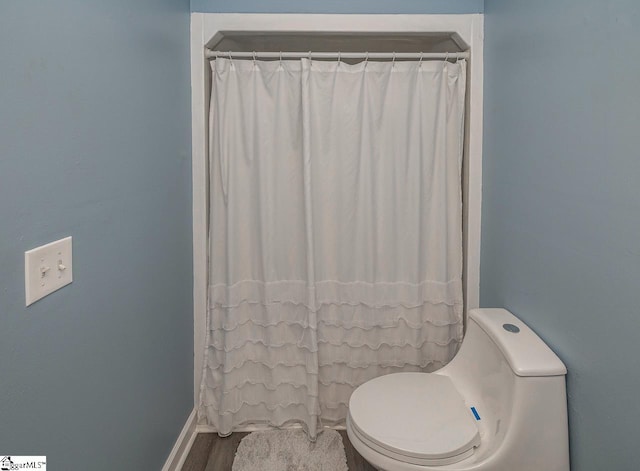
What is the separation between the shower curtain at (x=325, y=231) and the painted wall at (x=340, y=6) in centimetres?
23

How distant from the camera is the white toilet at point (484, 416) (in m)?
1.30

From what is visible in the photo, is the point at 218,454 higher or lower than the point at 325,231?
lower

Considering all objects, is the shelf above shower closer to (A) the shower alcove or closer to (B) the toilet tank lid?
(A) the shower alcove

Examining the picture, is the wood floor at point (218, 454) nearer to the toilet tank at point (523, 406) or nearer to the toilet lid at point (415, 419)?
the toilet lid at point (415, 419)

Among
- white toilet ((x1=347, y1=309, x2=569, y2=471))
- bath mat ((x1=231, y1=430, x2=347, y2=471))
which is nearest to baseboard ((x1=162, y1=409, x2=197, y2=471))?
bath mat ((x1=231, y1=430, x2=347, y2=471))

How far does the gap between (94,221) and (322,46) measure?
1442mm

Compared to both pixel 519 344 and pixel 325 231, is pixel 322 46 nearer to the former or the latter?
pixel 325 231

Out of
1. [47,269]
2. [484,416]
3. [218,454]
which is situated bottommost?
[218,454]

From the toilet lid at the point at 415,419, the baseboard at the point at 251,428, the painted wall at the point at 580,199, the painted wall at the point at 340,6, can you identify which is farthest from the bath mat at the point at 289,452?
the painted wall at the point at 340,6

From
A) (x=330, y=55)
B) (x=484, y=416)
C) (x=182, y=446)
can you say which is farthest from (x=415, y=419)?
(x=330, y=55)

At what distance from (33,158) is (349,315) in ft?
4.82

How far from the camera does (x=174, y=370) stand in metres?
1.84

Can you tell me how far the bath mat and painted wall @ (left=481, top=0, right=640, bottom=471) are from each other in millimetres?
998

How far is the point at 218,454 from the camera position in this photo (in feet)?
6.48
